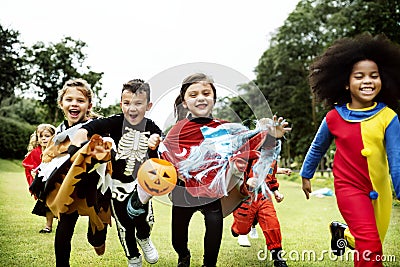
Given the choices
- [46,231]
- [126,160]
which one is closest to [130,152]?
[126,160]

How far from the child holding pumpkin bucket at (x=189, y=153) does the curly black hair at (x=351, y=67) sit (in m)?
0.46

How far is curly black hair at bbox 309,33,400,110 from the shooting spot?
353 cm

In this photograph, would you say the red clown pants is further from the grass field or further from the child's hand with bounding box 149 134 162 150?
the child's hand with bounding box 149 134 162 150

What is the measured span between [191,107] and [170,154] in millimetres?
394

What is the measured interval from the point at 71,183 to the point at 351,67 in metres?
2.16

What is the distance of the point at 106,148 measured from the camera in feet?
11.0

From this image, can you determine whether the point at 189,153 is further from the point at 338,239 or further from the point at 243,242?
the point at 243,242

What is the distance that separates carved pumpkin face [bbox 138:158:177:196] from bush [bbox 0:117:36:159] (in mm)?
17664

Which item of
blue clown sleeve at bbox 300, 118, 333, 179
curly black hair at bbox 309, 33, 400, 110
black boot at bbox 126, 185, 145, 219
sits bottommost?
black boot at bbox 126, 185, 145, 219

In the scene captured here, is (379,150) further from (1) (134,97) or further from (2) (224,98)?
(1) (134,97)

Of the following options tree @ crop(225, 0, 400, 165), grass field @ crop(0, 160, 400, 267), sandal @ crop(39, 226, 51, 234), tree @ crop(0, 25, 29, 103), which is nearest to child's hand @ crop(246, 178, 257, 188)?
grass field @ crop(0, 160, 400, 267)

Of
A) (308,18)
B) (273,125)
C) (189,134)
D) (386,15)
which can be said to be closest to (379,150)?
(273,125)

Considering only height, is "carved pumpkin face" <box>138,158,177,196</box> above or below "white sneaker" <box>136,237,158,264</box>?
above

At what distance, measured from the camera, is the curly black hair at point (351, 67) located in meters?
3.53
